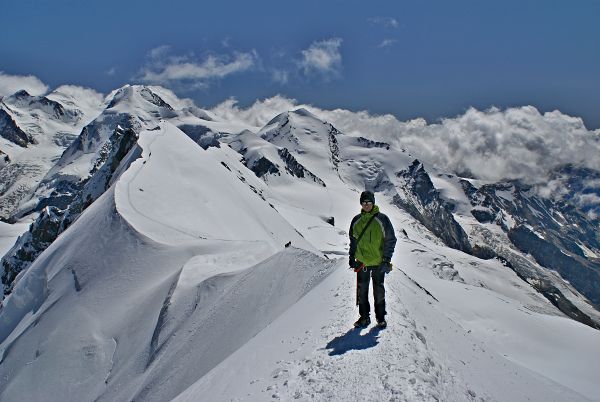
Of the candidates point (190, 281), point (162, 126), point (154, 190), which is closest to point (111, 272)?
point (190, 281)

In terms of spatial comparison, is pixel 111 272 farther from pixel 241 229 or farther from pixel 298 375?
pixel 298 375

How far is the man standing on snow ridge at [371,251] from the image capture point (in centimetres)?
1150

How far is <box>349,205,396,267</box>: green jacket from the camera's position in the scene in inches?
459

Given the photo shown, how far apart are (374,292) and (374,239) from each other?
47.0 inches

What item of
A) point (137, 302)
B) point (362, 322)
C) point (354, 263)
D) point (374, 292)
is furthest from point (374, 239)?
point (137, 302)

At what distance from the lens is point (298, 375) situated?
9430mm

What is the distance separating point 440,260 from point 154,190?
349 feet

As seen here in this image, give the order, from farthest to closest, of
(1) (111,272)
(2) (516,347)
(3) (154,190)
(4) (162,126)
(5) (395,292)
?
1. (4) (162,126)
2. (3) (154,190)
3. (2) (516,347)
4. (1) (111,272)
5. (5) (395,292)

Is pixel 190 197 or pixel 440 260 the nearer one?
pixel 190 197

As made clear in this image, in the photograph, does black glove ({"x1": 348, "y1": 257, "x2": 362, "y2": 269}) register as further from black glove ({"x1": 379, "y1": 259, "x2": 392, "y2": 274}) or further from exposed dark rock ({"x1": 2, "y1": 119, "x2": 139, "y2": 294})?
exposed dark rock ({"x1": 2, "y1": 119, "x2": 139, "y2": 294})

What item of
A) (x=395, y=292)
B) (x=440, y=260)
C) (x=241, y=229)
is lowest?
(x=440, y=260)

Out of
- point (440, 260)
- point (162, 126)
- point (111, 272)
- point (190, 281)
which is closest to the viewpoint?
point (190, 281)

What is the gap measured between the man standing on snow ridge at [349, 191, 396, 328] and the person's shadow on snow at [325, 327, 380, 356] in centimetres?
42

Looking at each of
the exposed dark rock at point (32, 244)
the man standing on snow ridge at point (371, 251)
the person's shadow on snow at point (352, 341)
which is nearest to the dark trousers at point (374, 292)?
the man standing on snow ridge at point (371, 251)
